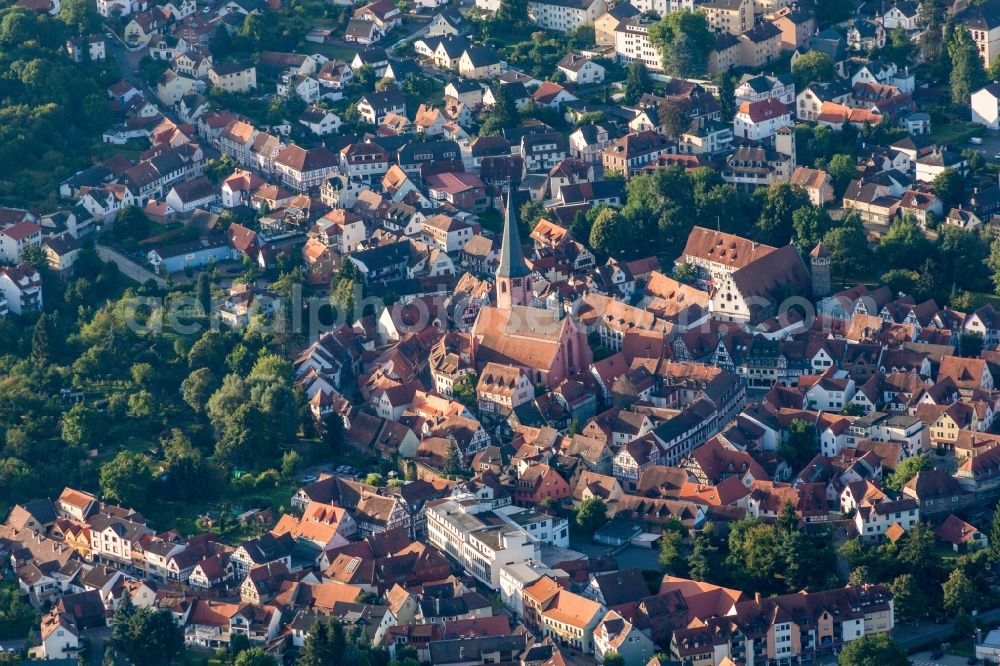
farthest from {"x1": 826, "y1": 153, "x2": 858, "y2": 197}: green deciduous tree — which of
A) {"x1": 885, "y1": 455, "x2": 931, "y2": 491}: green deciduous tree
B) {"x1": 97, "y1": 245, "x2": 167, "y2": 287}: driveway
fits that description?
{"x1": 97, "y1": 245, "x2": 167, "y2": 287}: driveway

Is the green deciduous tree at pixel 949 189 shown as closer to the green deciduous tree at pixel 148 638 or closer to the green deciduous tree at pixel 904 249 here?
the green deciduous tree at pixel 904 249

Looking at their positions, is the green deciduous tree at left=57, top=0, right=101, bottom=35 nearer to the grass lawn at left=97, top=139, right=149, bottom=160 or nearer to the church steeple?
the grass lawn at left=97, top=139, right=149, bottom=160

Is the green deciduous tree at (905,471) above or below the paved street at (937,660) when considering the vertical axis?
Result: above

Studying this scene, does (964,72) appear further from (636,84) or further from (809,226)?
(809,226)

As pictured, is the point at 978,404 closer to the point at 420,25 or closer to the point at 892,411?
the point at 892,411

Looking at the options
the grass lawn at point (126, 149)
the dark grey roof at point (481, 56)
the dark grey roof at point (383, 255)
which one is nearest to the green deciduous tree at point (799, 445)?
the dark grey roof at point (383, 255)

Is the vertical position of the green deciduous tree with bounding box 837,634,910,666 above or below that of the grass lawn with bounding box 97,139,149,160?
above

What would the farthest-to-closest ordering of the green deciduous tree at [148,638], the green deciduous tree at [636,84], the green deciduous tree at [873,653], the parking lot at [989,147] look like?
the green deciduous tree at [636,84] → the parking lot at [989,147] → the green deciduous tree at [148,638] → the green deciduous tree at [873,653]

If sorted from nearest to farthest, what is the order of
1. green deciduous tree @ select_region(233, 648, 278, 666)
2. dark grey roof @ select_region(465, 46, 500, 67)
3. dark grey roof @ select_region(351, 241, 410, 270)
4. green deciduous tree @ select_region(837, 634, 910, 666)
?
green deciduous tree @ select_region(837, 634, 910, 666) → green deciduous tree @ select_region(233, 648, 278, 666) → dark grey roof @ select_region(351, 241, 410, 270) → dark grey roof @ select_region(465, 46, 500, 67)
